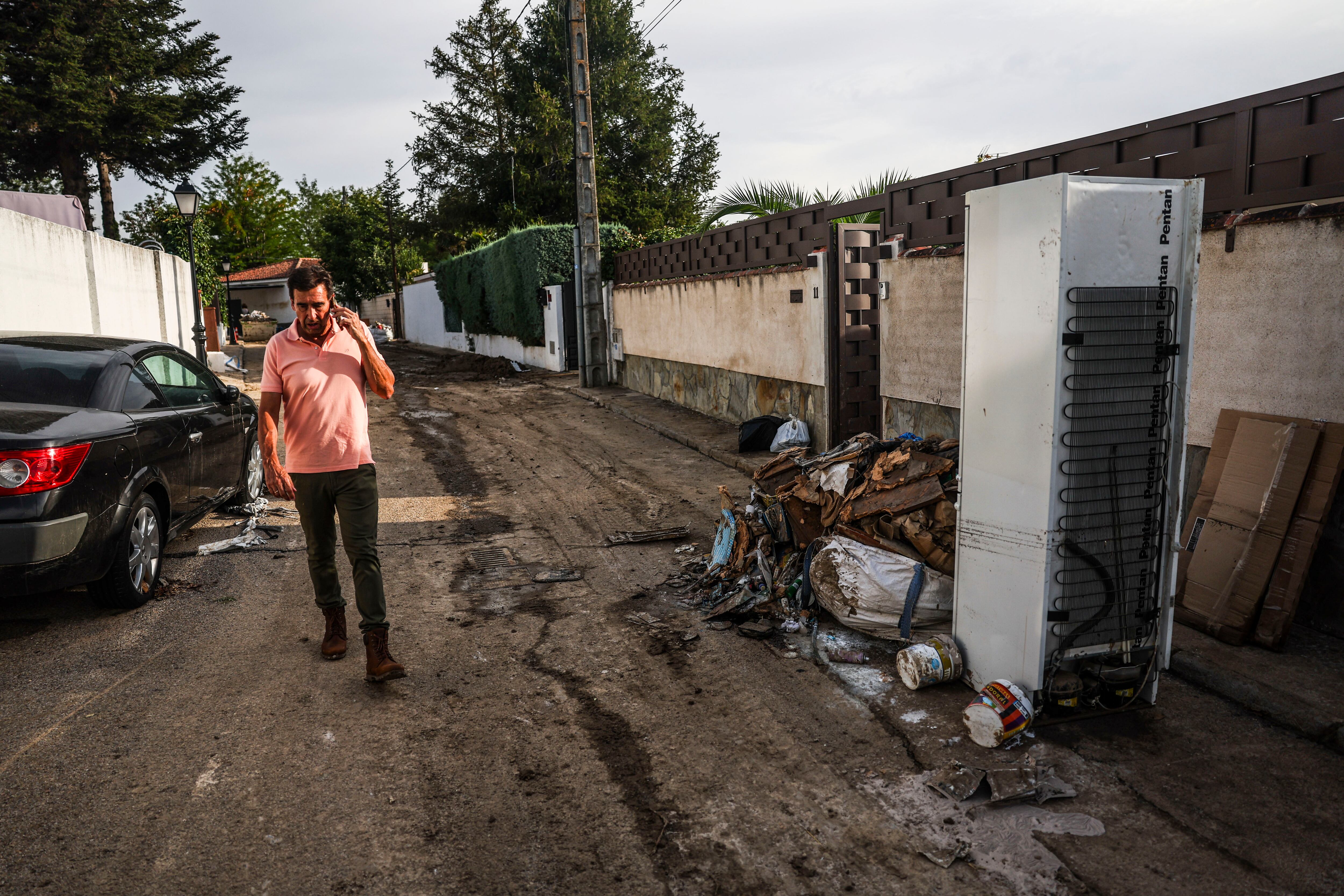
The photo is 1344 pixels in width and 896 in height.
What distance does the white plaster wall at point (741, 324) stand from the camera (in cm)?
1006

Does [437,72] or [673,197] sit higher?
[437,72]

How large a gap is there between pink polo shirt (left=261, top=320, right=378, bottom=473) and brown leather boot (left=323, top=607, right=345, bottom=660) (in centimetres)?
80

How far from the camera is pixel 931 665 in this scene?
13.8 feet

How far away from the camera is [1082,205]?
3.58 metres

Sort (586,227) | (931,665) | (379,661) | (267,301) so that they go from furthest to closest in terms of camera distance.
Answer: (267,301)
(586,227)
(379,661)
(931,665)

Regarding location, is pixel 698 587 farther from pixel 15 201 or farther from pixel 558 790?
pixel 15 201

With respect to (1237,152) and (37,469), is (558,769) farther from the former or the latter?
(1237,152)

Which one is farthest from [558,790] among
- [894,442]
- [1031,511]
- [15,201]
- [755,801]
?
[15,201]

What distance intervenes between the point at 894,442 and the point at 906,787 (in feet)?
9.71

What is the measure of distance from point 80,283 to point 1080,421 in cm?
1335

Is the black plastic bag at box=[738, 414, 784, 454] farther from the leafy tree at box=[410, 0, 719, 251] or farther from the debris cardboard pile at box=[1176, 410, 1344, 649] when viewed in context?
the leafy tree at box=[410, 0, 719, 251]

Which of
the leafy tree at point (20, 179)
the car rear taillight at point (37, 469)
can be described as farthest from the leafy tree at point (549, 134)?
the car rear taillight at point (37, 469)

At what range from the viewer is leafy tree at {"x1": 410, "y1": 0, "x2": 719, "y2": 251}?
37.6m

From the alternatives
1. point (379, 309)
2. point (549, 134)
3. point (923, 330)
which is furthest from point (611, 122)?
point (923, 330)
